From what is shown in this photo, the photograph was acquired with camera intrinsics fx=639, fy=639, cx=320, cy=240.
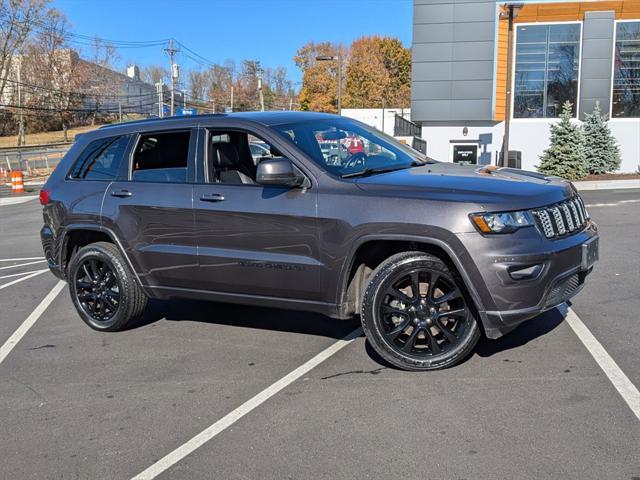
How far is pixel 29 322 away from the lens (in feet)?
20.9

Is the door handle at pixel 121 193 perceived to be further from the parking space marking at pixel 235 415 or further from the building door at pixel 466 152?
the building door at pixel 466 152

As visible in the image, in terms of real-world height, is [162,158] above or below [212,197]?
above

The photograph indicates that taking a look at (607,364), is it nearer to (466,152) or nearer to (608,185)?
(608,185)

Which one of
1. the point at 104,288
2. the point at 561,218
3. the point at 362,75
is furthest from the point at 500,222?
the point at 362,75

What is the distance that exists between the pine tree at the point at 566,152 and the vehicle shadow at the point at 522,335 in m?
18.6

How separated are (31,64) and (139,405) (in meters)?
86.5

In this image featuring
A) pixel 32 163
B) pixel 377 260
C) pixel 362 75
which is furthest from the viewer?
pixel 362 75

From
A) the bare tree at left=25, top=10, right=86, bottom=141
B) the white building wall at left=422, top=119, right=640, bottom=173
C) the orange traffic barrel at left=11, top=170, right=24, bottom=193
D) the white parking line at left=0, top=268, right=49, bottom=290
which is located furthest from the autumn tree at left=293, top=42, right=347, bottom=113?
the white parking line at left=0, top=268, right=49, bottom=290

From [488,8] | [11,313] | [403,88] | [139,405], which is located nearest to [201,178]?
[139,405]

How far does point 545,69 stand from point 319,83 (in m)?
55.9

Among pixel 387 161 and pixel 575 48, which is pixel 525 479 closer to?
pixel 387 161

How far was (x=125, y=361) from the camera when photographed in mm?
5078

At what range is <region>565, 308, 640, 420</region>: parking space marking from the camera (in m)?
3.88

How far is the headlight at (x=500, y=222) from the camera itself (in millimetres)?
4023
